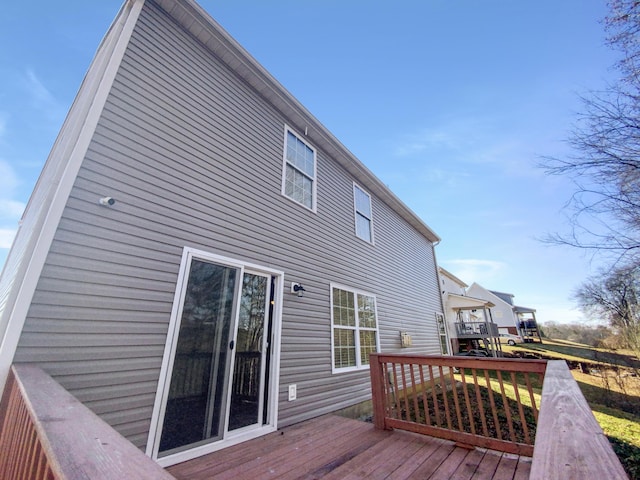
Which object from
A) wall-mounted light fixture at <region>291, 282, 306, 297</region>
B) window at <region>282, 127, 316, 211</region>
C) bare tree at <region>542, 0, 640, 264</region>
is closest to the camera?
bare tree at <region>542, 0, 640, 264</region>

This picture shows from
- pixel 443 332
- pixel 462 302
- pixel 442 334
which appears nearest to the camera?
pixel 442 334

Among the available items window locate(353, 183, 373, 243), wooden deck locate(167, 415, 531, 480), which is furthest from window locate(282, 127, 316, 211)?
wooden deck locate(167, 415, 531, 480)

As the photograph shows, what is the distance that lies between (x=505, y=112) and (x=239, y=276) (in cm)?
689

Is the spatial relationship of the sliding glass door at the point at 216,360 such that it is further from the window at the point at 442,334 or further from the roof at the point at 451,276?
the roof at the point at 451,276

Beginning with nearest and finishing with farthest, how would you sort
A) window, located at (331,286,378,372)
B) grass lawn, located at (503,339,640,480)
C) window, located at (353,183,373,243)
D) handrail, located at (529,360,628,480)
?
1. handrail, located at (529,360,628,480)
2. window, located at (331,286,378,372)
3. grass lawn, located at (503,339,640,480)
4. window, located at (353,183,373,243)

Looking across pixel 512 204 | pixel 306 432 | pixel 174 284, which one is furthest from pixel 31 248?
pixel 512 204

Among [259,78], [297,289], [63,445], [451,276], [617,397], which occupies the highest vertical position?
[259,78]

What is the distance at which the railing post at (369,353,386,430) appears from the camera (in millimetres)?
3602

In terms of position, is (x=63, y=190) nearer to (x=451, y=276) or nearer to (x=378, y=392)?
(x=378, y=392)

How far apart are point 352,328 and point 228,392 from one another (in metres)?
2.89

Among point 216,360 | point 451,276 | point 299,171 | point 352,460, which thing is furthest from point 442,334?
point 451,276

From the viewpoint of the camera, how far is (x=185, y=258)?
3.04m

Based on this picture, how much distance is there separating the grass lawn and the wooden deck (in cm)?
379

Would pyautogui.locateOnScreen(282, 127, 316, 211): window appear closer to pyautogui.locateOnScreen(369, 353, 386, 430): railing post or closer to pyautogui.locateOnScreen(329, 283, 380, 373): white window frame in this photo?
pyautogui.locateOnScreen(329, 283, 380, 373): white window frame
